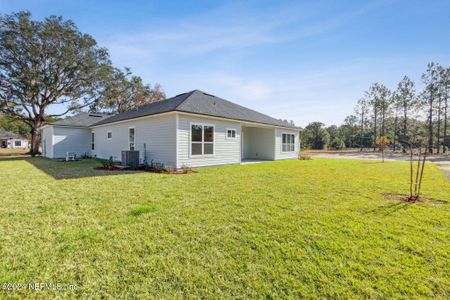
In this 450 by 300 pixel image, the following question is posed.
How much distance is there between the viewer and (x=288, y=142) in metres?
17.2

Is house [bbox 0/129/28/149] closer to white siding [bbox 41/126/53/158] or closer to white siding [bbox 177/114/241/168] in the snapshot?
white siding [bbox 41/126/53/158]

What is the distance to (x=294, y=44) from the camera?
9.91 m

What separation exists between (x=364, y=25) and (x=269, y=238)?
31.5 feet

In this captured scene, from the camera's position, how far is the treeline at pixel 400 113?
27.6 meters

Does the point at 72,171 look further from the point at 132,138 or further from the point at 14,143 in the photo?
the point at 14,143

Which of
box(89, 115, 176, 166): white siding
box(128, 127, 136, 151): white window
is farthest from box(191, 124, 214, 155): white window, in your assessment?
box(128, 127, 136, 151): white window

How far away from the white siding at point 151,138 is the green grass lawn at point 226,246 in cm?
510

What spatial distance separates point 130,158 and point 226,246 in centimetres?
941

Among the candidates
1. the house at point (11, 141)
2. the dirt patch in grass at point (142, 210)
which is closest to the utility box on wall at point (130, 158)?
the dirt patch in grass at point (142, 210)

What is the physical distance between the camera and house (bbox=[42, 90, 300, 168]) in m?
9.83

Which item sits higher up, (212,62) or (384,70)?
(212,62)

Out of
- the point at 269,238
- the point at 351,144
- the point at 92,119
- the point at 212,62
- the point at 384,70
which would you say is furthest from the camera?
the point at 351,144

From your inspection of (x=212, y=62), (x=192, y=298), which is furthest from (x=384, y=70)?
(x=192, y=298)

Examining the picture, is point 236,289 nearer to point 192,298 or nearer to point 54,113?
point 192,298
